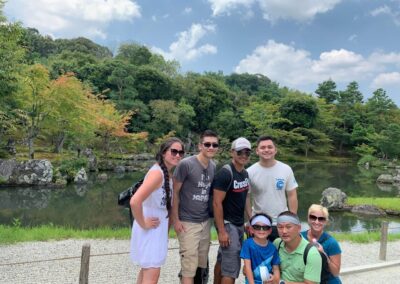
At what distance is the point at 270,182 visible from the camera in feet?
10.6

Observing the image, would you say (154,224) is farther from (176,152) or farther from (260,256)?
(260,256)

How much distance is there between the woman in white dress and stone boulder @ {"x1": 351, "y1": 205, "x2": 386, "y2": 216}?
10.8 meters

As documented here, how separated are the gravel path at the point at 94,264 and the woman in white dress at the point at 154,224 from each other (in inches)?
58.6

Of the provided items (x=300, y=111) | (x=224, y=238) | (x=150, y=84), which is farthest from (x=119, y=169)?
(x=300, y=111)

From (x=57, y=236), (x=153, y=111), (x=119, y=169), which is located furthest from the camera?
(x=153, y=111)

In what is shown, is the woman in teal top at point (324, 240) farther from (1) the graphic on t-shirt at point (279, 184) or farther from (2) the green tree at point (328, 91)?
Result: (2) the green tree at point (328, 91)

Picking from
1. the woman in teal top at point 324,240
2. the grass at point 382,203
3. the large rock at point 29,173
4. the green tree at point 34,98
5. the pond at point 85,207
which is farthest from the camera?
the green tree at point 34,98

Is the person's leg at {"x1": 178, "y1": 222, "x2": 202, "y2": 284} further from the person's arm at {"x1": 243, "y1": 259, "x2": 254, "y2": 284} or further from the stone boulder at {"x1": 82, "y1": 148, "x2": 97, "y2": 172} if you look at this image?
the stone boulder at {"x1": 82, "y1": 148, "x2": 97, "y2": 172}

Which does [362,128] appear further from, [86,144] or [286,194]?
[286,194]

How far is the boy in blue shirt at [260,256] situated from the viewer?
2787 mm

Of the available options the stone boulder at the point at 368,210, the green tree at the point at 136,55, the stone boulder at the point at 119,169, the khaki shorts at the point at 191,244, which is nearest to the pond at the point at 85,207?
the stone boulder at the point at 368,210

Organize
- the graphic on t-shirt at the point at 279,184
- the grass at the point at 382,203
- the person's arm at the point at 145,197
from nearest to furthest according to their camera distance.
A: the person's arm at the point at 145,197
the graphic on t-shirt at the point at 279,184
the grass at the point at 382,203

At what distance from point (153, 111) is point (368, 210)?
20076 millimetres

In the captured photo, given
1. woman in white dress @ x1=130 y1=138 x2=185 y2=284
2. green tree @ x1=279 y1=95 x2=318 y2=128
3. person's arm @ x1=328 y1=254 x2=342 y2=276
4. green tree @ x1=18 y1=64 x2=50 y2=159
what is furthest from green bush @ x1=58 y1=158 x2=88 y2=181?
green tree @ x1=279 y1=95 x2=318 y2=128
